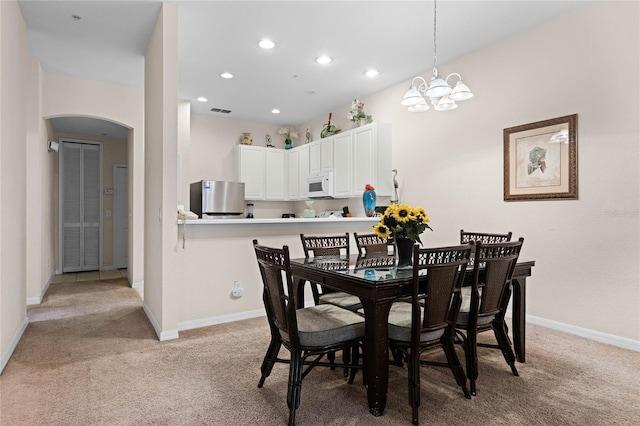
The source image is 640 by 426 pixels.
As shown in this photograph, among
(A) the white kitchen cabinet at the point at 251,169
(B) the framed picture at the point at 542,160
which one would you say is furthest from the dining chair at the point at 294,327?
(A) the white kitchen cabinet at the point at 251,169

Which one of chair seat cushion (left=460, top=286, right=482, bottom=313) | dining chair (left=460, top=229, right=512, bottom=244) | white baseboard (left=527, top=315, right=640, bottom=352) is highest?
dining chair (left=460, top=229, right=512, bottom=244)

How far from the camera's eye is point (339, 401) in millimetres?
2131

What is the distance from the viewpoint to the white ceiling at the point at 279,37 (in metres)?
3.21

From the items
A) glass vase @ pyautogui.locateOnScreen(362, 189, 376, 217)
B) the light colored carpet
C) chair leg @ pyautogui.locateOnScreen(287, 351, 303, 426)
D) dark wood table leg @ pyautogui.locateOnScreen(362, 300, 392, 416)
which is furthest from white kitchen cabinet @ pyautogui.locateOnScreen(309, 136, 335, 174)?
chair leg @ pyautogui.locateOnScreen(287, 351, 303, 426)

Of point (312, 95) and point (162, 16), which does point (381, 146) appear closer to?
point (312, 95)

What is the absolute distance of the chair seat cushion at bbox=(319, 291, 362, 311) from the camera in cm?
264

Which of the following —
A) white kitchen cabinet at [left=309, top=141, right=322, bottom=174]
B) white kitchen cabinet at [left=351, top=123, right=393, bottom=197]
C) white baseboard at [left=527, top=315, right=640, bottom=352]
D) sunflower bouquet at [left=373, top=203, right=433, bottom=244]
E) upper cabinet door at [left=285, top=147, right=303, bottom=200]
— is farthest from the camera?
upper cabinet door at [left=285, top=147, right=303, bottom=200]

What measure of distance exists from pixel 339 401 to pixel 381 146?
3.60 meters

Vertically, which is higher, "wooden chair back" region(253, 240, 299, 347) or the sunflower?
the sunflower

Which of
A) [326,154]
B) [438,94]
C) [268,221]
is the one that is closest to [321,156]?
[326,154]

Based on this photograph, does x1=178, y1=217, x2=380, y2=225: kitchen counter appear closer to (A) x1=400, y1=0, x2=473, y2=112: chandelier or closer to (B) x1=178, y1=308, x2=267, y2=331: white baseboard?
(B) x1=178, y1=308, x2=267, y2=331: white baseboard

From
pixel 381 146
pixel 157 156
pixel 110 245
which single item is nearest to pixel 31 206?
pixel 157 156

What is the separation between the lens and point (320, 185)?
603 cm

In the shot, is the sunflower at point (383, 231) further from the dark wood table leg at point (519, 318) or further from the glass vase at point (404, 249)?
the dark wood table leg at point (519, 318)
